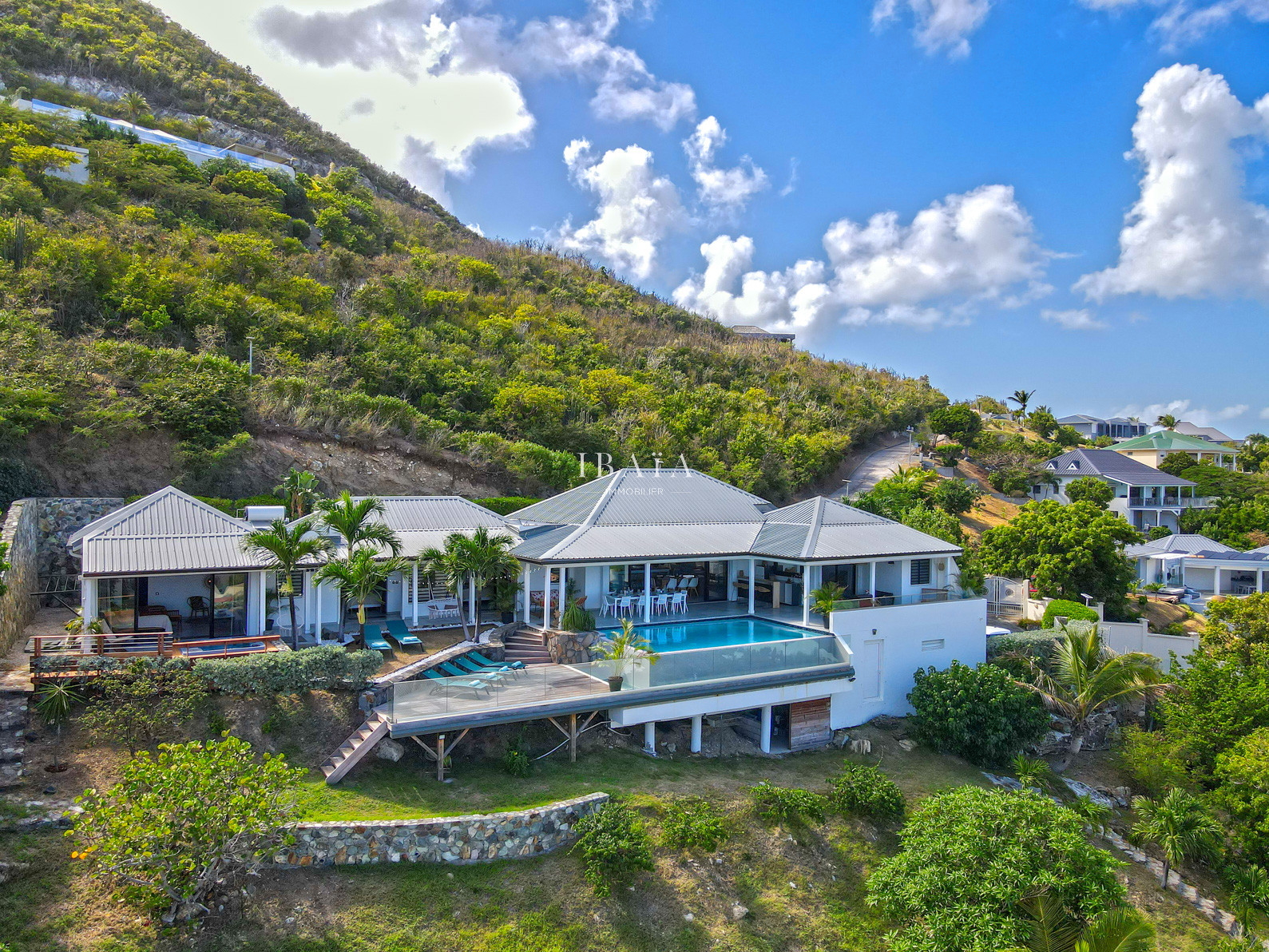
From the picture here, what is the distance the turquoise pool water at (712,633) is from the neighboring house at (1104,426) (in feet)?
277

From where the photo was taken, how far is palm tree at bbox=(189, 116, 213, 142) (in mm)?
56906

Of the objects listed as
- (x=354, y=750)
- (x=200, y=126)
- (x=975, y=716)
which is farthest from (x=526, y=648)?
(x=200, y=126)

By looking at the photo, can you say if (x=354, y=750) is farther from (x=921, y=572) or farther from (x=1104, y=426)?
(x=1104, y=426)

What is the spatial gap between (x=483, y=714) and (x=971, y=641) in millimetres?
14724

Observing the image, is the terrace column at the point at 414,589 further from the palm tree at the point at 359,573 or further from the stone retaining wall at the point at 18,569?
the stone retaining wall at the point at 18,569

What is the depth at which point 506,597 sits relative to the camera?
20828mm

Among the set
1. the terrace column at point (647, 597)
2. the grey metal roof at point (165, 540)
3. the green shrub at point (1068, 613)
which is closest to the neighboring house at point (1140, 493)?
the green shrub at point (1068, 613)

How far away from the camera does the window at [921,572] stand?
2284 centimetres

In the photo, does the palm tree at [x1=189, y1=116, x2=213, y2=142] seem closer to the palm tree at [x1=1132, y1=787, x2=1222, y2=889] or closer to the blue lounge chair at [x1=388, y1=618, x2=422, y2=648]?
the blue lounge chair at [x1=388, y1=618, x2=422, y2=648]

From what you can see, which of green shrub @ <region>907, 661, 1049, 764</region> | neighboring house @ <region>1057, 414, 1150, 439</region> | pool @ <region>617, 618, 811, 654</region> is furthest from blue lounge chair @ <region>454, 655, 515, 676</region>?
neighboring house @ <region>1057, 414, 1150, 439</region>

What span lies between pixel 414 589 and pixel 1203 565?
133 ft

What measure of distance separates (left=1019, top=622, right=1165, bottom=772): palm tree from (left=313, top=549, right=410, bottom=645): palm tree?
57.2 feet

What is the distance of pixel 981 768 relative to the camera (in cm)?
1859

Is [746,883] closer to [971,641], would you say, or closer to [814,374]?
[971,641]
